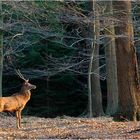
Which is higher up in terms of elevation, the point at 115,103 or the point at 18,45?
the point at 18,45

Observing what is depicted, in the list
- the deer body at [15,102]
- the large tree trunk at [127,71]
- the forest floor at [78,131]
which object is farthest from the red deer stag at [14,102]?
the large tree trunk at [127,71]

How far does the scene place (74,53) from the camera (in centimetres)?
3034

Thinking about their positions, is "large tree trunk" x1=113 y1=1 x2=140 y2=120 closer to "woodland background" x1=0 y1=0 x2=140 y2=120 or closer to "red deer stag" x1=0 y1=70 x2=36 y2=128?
"woodland background" x1=0 y1=0 x2=140 y2=120

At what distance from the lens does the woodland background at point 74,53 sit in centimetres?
1705

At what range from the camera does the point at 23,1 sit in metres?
21.0

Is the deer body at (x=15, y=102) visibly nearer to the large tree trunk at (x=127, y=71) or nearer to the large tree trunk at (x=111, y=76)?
the large tree trunk at (x=127, y=71)

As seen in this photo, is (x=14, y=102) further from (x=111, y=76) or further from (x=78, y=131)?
(x=111, y=76)

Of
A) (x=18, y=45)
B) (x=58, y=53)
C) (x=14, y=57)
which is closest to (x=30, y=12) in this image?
(x=18, y=45)

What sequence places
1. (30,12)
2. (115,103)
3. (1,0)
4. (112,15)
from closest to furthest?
(112,15) → (30,12) → (1,0) → (115,103)

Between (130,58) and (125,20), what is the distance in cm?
126

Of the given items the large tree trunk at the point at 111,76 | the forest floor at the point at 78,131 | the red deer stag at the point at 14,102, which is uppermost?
the large tree trunk at the point at 111,76

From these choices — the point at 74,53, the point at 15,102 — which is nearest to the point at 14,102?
the point at 15,102

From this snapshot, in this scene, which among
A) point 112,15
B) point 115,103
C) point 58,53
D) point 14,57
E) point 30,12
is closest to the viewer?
point 112,15

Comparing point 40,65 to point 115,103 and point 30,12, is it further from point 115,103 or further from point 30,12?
point 30,12
